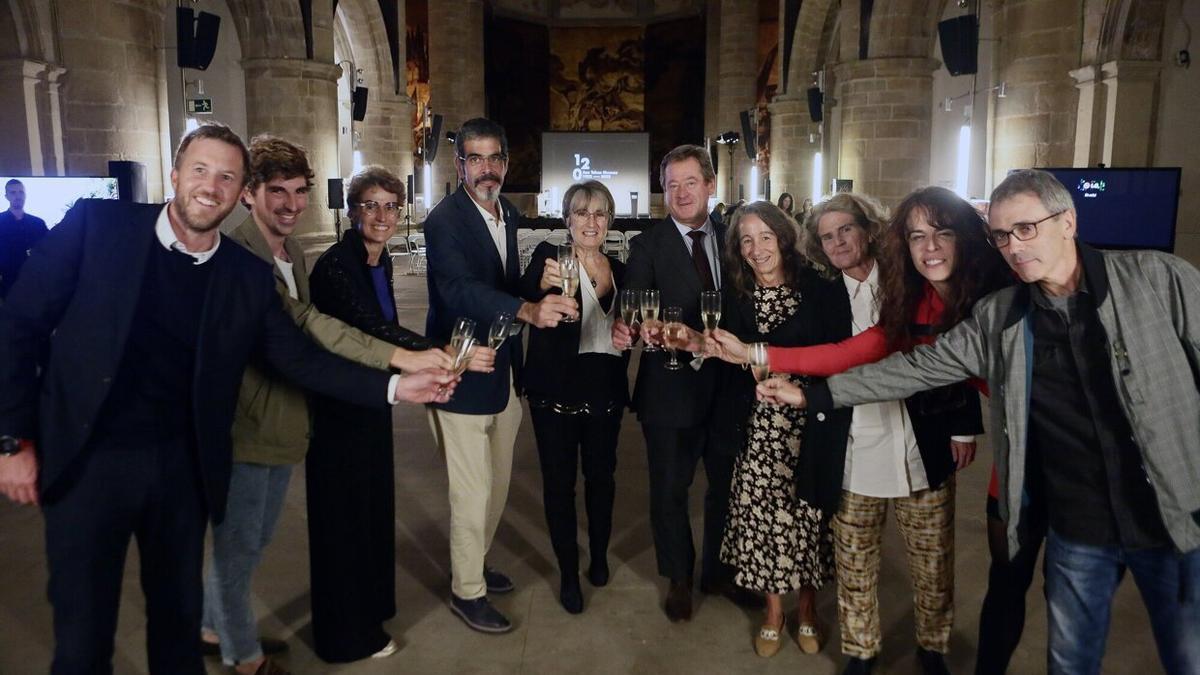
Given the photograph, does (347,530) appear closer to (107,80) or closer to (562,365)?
(562,365)

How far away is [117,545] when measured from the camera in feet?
7.08

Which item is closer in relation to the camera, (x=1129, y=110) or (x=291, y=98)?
(x=1129, y=110)

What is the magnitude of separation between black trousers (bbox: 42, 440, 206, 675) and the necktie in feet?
6.08

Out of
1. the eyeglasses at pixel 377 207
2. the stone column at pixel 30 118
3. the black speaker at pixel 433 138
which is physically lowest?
the eyeglasses at pixel 377 207

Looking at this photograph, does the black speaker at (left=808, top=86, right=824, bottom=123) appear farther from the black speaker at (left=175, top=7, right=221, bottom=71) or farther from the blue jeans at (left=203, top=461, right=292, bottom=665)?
the blue jeans at (left=203, top=461, right=292, bottom=665)

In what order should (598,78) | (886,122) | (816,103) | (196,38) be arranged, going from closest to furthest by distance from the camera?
(196,38) → (886,122) → (816,103) → (598,78)

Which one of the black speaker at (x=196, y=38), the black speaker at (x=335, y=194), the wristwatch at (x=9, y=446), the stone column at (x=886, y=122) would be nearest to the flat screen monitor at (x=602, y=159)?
the black speaker at (x=335, y=194)

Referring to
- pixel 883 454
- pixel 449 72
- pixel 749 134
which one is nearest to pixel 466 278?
pixel 883 454

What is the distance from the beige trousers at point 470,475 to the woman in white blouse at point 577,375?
0.55ft

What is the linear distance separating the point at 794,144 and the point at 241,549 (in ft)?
60.2

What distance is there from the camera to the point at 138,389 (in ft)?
7.01

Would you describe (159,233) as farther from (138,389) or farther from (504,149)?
(504,149)

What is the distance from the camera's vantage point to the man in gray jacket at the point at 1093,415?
76.7 inches

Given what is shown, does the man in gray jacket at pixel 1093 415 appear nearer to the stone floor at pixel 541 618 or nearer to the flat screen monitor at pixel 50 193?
the stone floor at pixel 541 618
